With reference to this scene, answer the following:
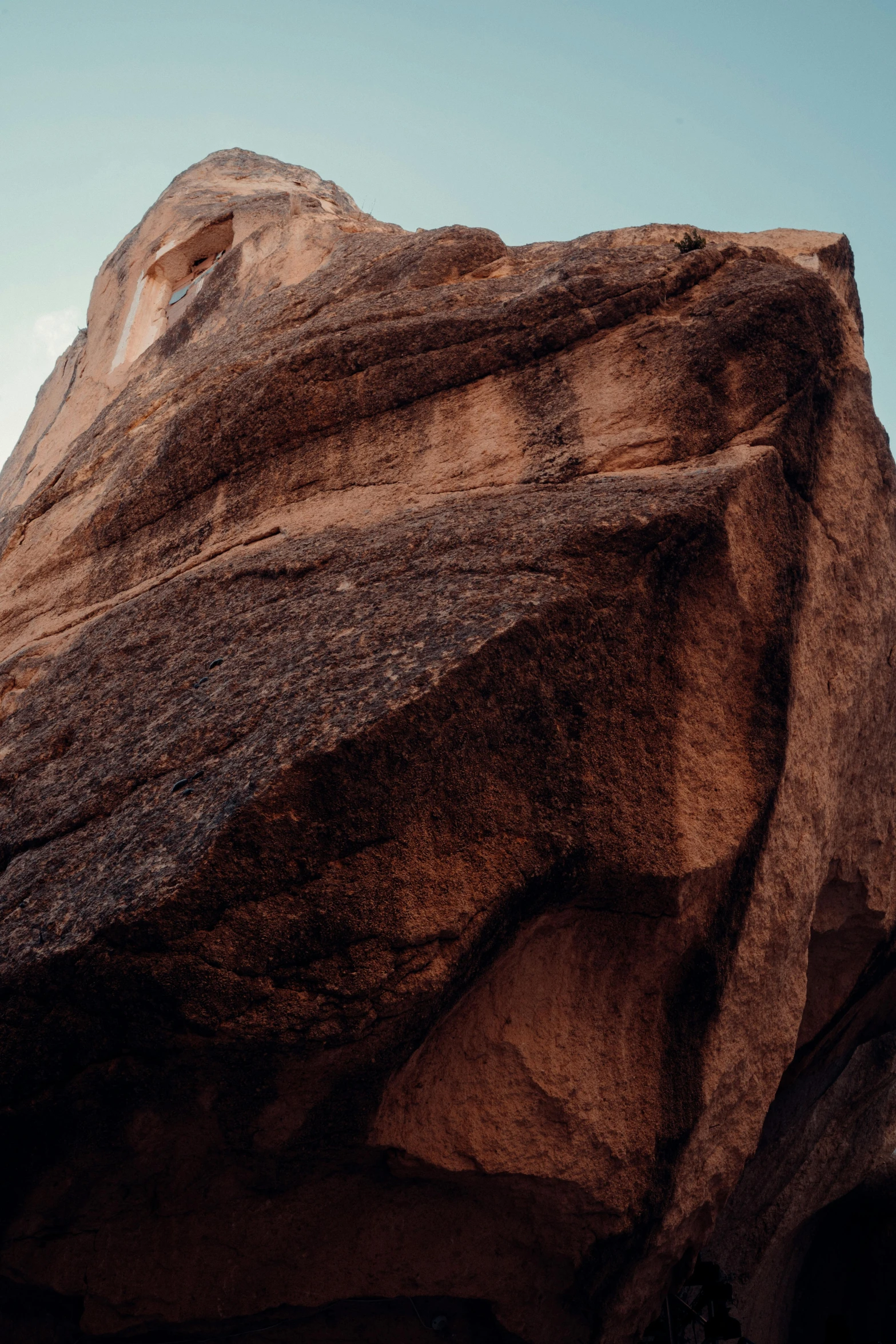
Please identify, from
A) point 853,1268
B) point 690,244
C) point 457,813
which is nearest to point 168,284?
point 690,244

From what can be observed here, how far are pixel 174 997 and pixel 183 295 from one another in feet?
31.8

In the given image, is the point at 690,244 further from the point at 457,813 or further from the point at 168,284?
the point at 168,284

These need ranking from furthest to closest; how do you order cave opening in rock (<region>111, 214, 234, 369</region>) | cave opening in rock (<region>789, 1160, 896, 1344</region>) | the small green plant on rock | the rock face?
cave opening in rock (<region>111, 214, 234, 369</region>)
cave opening in rock (<region>789, 1160, 896, 1344</region>)
the small green plant on rock
the rock face

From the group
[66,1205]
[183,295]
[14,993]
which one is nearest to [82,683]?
[14,993]

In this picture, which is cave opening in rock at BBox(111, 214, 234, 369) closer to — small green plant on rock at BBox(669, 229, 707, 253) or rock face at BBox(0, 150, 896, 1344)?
A: rock face at BBox(0, 150, 896, 1344)

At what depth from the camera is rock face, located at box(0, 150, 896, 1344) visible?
3.41 meters

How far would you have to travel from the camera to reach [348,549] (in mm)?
4836

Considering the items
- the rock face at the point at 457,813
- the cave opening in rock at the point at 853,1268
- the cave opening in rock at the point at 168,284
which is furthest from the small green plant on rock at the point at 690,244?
the cave opening in rock at the point at 853,1268

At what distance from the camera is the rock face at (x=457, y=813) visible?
3410 millimetres

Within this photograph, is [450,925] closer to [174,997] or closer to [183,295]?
[174,997]

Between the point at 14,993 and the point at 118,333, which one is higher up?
the point at 118,333

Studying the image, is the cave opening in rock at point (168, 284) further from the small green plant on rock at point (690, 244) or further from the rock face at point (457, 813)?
the small green plant on rock at point (690, 244)

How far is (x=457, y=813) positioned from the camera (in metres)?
3.59

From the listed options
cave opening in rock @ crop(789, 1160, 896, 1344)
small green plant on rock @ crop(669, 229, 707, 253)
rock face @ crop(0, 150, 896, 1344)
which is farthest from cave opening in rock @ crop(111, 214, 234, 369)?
cave opening in rock @ crop(789, 1160, 896, 1344)
